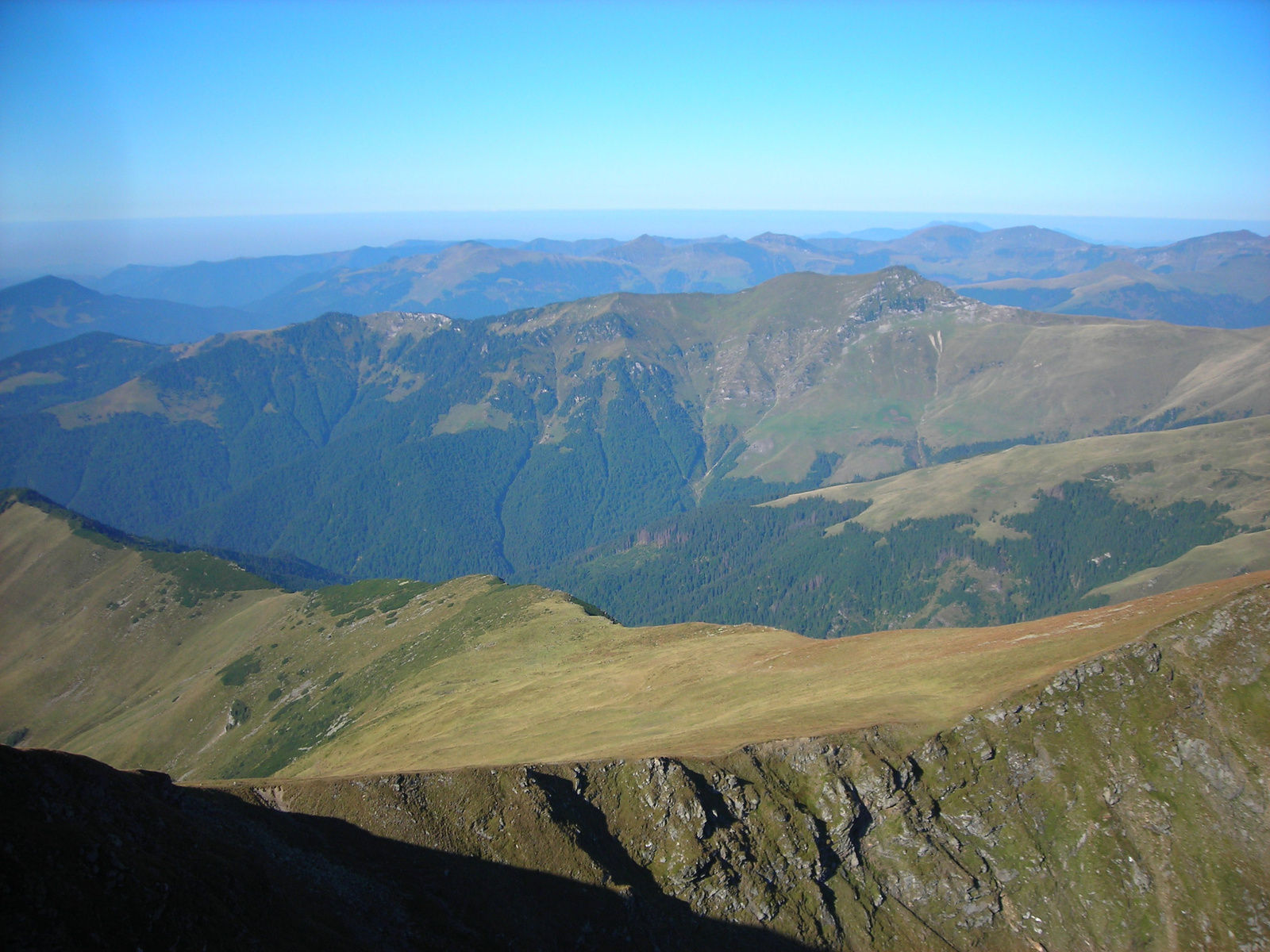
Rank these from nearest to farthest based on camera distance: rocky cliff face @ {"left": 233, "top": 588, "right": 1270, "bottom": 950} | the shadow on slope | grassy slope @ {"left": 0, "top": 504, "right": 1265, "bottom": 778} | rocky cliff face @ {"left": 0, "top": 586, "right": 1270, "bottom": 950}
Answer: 1. the shadow on slope
2. rocky cliff face @ {"left": 0, "top": 586, "right": 1270, "bottom": 950}
3. rocky cliff face @ {"left": 233, "top": 588, "right": 1270, "bottom": 950}
4. grassy slope @ {"left": 0, "top": 504, "right": 1265, "bottom": 778}

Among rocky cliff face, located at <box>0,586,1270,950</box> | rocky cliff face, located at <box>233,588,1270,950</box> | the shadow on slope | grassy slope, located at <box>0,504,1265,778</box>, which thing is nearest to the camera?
the shadow on slope

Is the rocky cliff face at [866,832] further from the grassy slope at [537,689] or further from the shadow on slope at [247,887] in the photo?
the grassy slope at [537,689]

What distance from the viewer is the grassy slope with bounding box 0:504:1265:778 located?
263ft

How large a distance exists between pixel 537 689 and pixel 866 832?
60.0m

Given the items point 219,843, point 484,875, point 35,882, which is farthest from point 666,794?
point 35,882

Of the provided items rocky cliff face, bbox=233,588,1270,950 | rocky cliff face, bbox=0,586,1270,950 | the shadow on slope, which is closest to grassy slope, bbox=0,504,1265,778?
rocky cliff face, bbox=233,588,1270,950

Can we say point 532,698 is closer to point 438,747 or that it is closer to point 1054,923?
point 438,747

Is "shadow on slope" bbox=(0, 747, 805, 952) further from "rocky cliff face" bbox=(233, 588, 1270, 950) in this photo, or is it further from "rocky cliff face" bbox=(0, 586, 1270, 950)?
"rocky cliff face" bbox=(233, 588, 1270, 950)

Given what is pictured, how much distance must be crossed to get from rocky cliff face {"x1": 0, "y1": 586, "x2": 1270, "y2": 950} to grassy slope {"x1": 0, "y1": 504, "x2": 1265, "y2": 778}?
5.09 m

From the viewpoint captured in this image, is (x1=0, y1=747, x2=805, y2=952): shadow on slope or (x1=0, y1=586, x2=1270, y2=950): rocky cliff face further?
(x1=0, y1=586, x2=1270, y2=950): rocky cliff face

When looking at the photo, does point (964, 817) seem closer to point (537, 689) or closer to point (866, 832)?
point (866, 832)

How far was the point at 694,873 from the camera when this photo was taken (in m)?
61.3

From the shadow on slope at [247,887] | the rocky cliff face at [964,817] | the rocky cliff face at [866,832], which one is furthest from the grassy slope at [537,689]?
the shadow on slope at [247,887]

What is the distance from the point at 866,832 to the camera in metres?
67.0
